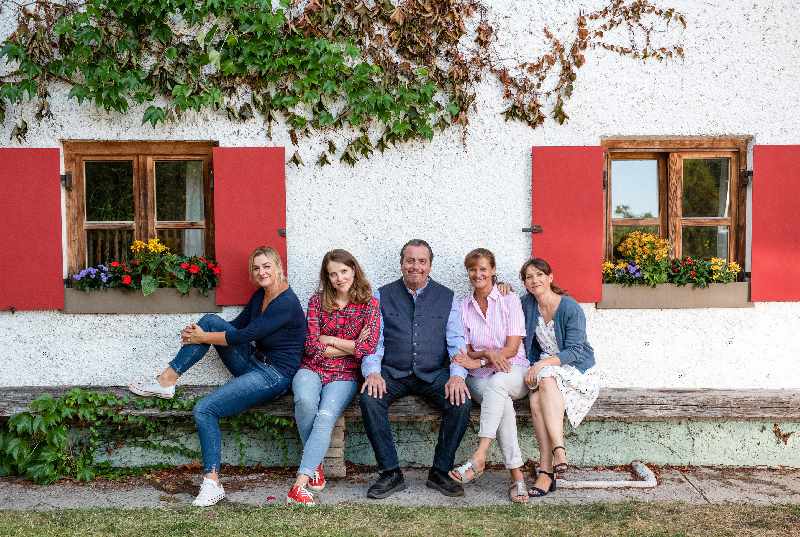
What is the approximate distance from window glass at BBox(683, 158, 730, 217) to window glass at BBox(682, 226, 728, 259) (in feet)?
0.39

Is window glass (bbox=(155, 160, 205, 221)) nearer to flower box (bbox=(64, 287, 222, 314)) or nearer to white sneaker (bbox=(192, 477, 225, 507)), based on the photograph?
flower box (bbox=(64, 287, 222, 314))

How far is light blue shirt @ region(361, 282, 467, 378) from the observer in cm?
430

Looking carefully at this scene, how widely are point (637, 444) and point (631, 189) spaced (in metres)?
1.64

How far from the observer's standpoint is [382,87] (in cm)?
470

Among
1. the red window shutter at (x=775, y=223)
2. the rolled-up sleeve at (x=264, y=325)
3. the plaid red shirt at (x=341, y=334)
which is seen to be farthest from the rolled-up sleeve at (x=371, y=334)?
the red window shutter at (x=775, y=223)

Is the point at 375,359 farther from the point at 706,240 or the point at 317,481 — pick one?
the point at 706,240

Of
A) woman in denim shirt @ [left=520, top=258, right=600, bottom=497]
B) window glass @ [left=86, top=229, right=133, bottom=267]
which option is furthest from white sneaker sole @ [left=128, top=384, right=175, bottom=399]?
woman in denim shirt @ [left=520, top=258, right=600, bottom=497]

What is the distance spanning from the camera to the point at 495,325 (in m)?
4.46

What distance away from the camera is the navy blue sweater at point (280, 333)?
4289 mm

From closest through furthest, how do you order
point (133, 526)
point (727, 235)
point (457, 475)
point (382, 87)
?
point (133, 526) → point (457, 475) → point (382, 87) → point (727, 235)

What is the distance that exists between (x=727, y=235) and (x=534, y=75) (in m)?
1.65

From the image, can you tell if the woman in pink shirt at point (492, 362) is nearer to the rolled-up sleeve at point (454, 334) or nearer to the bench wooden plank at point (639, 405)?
the rolled-up sleeve at point (454, 334)

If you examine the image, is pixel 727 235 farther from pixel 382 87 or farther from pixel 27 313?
pixel 27 313

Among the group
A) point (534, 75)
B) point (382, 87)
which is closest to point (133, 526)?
point (382, 87)
